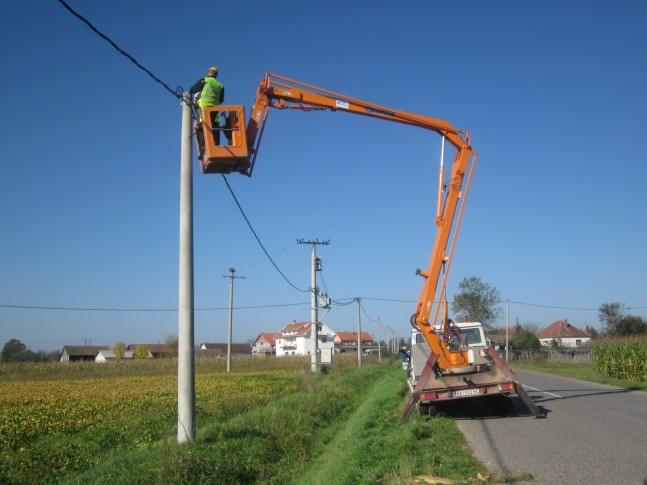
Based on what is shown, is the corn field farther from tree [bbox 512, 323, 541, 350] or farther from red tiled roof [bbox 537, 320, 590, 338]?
red tiled roof [bbox 537, 320, 590, 338]

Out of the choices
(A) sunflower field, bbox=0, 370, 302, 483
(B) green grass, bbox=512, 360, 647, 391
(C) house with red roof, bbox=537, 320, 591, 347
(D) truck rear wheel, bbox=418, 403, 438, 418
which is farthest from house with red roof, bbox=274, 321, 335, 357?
(D) truck rear wheel, bbox=418, 403, 438, 418

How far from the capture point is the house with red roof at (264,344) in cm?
14750

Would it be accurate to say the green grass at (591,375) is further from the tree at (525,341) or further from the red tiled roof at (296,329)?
the red tiled roof at (296,329)

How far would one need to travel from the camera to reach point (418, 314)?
13.0 metres

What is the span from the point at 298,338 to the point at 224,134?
383ft

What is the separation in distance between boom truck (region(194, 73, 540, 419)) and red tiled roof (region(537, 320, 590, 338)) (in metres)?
105

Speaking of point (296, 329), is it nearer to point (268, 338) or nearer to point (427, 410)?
point (268, 338)

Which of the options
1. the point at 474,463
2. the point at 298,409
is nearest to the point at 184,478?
Answer: the point at 474,463

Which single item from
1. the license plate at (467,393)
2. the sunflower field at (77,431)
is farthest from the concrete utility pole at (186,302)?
the license plate at (467,393)

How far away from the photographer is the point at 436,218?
45.2 feet

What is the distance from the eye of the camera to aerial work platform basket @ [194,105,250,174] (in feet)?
34.3

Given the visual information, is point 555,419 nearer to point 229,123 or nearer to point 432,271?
point 432,271

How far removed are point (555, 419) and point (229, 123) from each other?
8.77 m

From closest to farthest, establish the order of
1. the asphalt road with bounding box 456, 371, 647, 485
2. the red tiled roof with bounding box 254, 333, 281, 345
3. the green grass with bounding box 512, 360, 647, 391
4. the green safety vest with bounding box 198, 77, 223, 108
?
the asphalt road with bounding box 456, 371, 647, 485 < the green safety vest with bounding box 198, 77, 223, 108 < the green grass with bounding box 512, 360, 647, 391 < the red tiled roof with bounding box 254, 333, 281, 345
